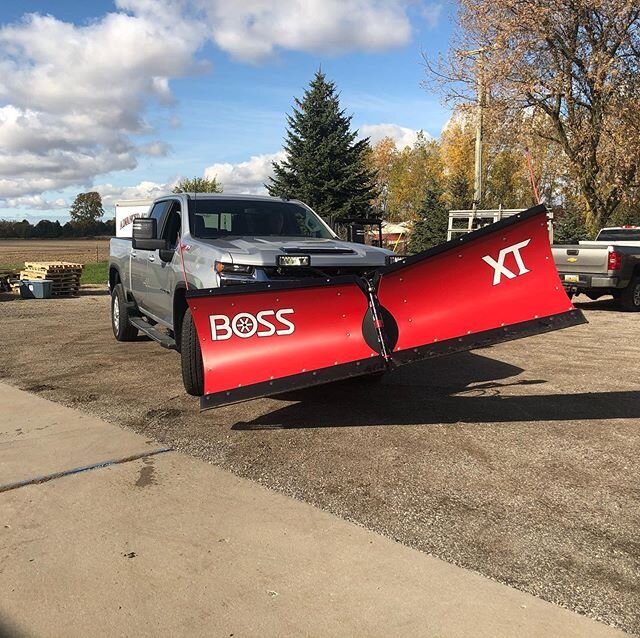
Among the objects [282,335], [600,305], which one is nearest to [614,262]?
[600,305]

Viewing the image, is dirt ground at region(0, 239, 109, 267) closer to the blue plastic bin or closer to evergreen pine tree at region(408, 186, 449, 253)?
the blue plastic bin

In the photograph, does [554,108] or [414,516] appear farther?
[554,108]

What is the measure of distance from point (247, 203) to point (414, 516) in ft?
15.0

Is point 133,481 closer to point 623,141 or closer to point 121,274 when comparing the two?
point 121,274

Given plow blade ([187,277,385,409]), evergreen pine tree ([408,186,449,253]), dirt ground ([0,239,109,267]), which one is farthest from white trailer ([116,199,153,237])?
plow blade ([187,277,385,409])

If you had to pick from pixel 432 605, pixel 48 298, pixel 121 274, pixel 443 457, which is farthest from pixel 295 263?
pixel 48 298

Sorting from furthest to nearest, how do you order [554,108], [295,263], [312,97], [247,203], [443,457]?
[312,97]
[554,108]
[247,203]
[295,263]
[443,457]

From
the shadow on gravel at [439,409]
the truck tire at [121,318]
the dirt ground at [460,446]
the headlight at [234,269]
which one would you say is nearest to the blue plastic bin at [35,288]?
the truck tire at [121,318]

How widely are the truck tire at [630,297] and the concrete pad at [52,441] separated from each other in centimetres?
1172

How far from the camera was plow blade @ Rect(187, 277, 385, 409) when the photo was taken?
4.66 metres

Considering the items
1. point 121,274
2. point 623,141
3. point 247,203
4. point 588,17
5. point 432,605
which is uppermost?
point 588,17

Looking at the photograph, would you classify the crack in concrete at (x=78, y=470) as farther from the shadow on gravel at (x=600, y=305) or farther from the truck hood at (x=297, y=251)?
the shadow on gravel at (x=600, y=305)

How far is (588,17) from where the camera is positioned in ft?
65.5

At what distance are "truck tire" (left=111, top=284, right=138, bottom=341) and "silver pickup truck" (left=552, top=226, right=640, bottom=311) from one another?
27.5ft
